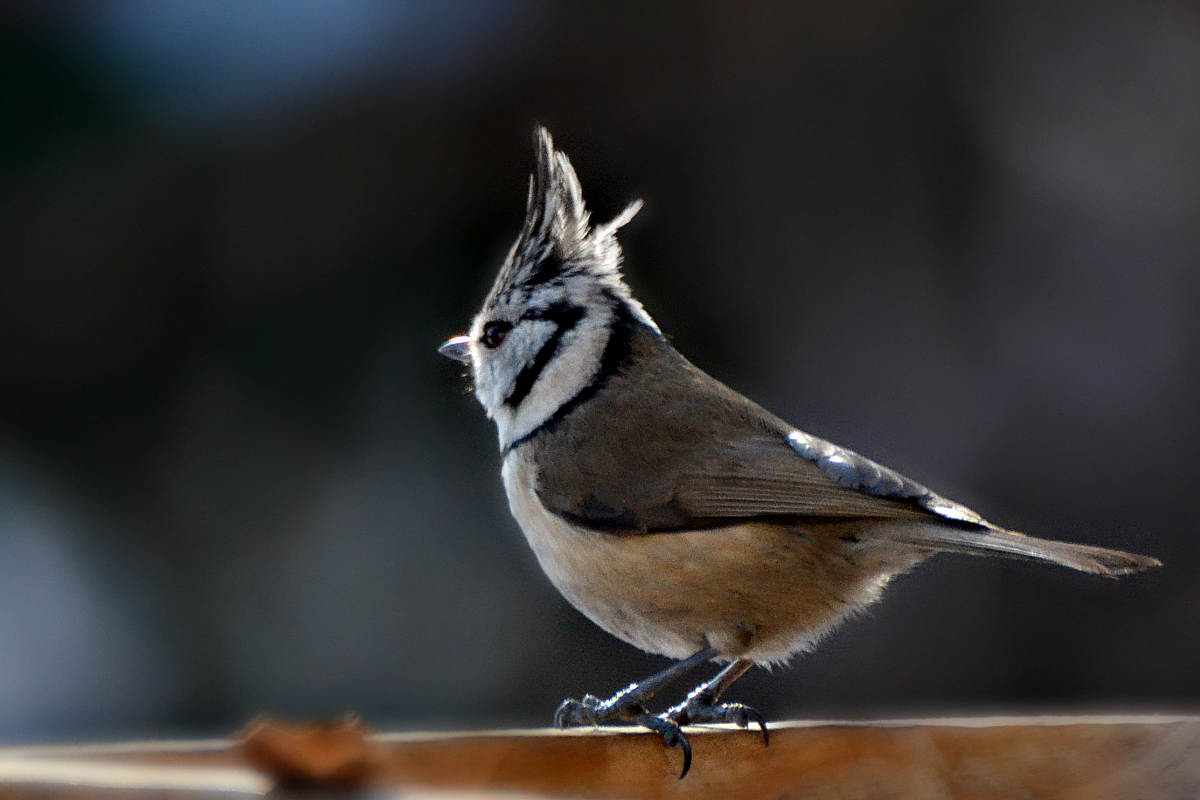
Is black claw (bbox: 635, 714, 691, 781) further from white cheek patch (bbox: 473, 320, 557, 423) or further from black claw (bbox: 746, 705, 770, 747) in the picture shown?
white cheek patch (bbox: 473, 320, 557, 423)

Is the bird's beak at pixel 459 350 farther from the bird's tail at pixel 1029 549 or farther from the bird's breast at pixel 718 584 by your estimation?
the bird's tail at pixel 1029 549

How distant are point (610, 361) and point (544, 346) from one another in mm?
133

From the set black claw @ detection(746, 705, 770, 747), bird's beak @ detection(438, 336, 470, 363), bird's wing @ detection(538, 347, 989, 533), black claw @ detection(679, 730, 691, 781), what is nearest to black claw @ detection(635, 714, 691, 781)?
black claw @ detection(679, 730, 691, 781)

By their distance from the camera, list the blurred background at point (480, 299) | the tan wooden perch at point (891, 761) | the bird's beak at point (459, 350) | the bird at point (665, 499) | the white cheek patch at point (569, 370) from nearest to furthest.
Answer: the tan wooden perch at point (891, 761)
the bird at point (665, 499)
the white cheek patch at point (569, 370)
the bird's beak at point (459, 350)
the blurred background at point (480, 299)

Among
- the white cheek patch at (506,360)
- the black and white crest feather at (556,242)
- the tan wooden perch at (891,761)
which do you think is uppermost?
the black and white crest feather at (556,242)

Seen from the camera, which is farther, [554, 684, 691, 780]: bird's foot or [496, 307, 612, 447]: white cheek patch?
[496, 307, 612, 447]: white cheek patch

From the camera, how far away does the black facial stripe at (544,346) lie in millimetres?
2611

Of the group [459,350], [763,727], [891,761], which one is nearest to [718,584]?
[763,727]

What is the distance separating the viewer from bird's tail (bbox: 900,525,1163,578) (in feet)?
6.32

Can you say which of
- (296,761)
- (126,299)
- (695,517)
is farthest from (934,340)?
(296,761)

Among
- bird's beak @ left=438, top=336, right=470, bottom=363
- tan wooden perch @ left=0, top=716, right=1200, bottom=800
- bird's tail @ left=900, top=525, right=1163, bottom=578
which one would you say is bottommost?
tan wooden perch @ left=0, top=716, right=1200, bottom=800

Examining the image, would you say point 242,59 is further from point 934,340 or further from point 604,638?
point 934,340

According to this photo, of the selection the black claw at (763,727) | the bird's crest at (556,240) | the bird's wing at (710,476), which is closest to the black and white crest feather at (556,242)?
the bird's crest at (556,240)

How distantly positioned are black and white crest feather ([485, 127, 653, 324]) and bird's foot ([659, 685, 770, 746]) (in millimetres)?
823
